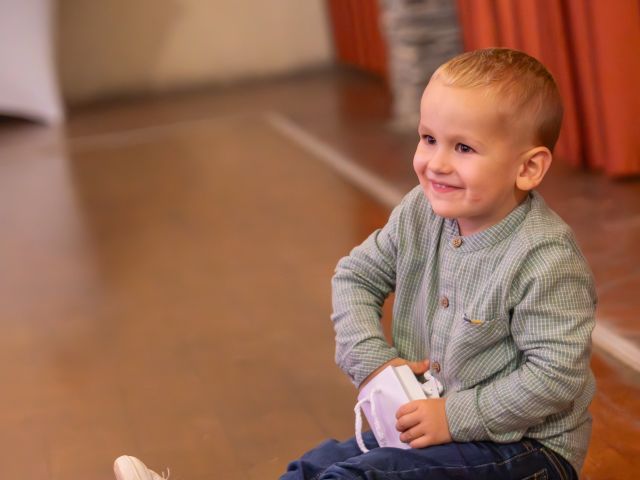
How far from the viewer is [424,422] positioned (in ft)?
4.13

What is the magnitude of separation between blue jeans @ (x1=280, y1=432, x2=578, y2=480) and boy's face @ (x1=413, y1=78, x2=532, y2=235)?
27cm

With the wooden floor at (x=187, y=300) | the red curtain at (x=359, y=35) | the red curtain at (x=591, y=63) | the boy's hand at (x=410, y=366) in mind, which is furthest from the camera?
the red curtain at (x=359, y=35)

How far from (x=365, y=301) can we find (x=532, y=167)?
11.8 inches

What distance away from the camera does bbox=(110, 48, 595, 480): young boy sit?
1.20 metres

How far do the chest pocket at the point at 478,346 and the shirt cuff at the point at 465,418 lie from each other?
0.03 meters

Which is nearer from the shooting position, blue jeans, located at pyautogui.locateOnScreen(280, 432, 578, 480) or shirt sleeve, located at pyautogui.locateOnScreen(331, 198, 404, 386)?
blue jeans, located at pyautogui.locateOnScreen(280, 432, 578, 480)

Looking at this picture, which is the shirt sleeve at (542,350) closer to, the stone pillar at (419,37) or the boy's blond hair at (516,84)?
the boy's blond hair at (516,84)

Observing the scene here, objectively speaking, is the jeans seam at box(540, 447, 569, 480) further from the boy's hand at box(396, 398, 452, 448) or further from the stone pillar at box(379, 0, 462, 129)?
the stone pillar at box(379, 0, 462, 129)

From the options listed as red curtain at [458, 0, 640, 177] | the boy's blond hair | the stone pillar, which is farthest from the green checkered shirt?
the stone pillar

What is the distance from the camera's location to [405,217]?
137 centimetres

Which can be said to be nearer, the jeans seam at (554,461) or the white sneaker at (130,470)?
the jeans seam at (554,461)

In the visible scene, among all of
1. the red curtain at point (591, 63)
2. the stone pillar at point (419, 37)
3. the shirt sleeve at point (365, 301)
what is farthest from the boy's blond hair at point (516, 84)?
the stone pillar at point (419, 37)

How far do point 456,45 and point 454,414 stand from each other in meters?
2.63

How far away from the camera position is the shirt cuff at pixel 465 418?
1245 millimetres
